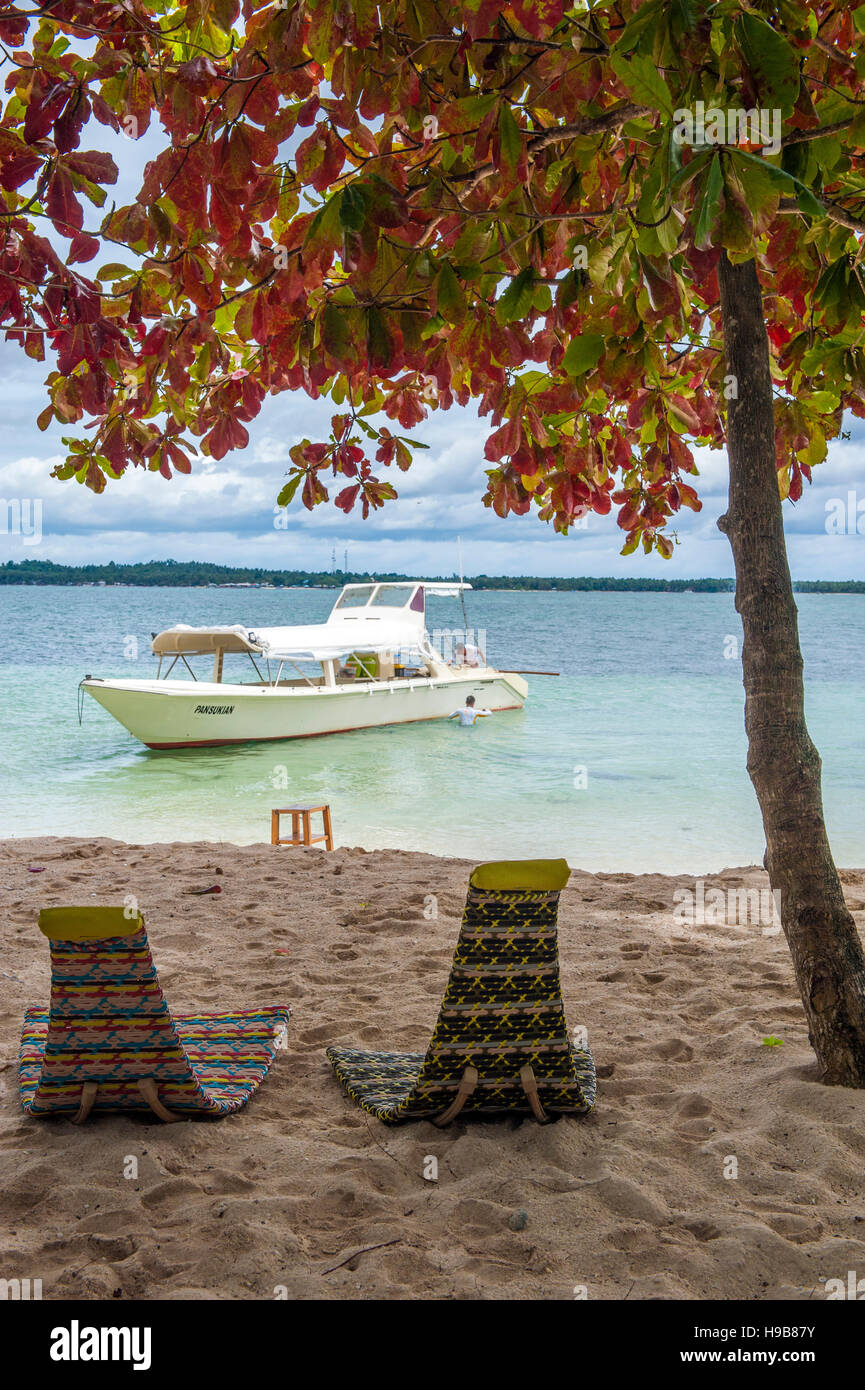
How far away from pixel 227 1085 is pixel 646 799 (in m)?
11.0

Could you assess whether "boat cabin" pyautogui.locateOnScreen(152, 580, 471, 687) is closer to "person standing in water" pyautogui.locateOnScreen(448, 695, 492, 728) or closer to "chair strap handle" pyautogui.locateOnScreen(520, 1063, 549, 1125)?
"person standing in water" pyautogui.locateOnScreen(448, 695, 492, 728)

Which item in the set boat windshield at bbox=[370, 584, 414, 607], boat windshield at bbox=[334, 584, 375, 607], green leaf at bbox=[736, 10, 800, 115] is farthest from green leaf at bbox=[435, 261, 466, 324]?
boat windshield at bbox=[334, 584, 375, 607]

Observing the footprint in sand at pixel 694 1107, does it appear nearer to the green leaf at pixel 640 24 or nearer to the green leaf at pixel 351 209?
the green leaf at pixel 351 209

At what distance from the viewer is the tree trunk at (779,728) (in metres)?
3.22

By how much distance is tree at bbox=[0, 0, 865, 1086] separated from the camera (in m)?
1.89

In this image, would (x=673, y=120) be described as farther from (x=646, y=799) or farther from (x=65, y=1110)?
(x=646, y=799)

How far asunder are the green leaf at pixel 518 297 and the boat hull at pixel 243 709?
1448cm

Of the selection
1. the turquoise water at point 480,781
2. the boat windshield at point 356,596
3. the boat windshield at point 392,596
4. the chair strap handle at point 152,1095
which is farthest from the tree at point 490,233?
the boat windshield at point 356,596

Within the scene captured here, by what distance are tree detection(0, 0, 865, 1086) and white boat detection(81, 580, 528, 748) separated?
13.3 metres

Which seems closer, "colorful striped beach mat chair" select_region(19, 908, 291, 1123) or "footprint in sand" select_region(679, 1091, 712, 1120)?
"colorful striped beach mat chair" select_region(19, 908, 291, 1123)

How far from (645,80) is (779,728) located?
217 cm

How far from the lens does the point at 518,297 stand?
239cm

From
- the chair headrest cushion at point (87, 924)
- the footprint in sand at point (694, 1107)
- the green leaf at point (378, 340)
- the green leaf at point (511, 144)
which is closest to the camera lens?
the green leaf at point (511, 144)

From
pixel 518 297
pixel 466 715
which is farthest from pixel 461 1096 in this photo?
pixel 466 715
